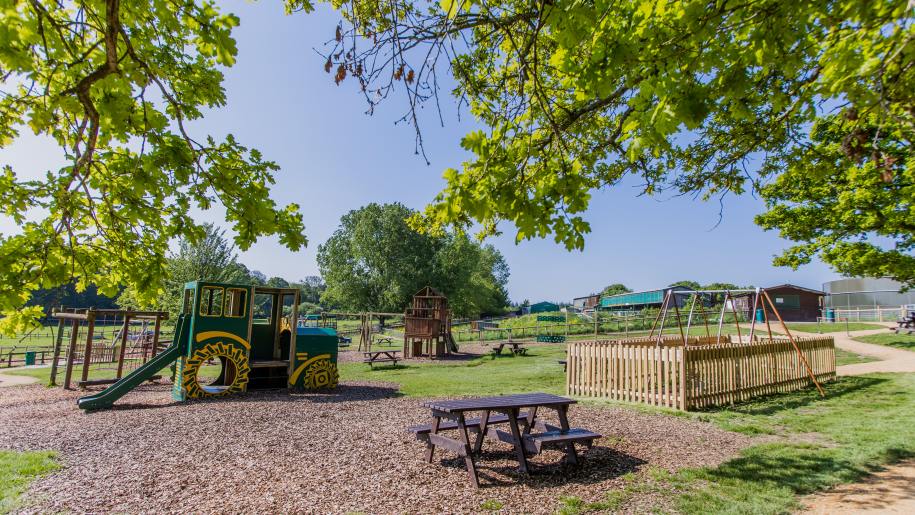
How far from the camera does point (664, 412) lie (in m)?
9.15

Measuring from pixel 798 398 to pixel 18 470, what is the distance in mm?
13888

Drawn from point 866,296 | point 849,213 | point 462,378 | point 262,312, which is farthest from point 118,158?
point 866,296

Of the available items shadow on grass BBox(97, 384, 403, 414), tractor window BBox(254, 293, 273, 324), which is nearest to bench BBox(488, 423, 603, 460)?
shadow on grass BBox(97, 384, 403, 414)

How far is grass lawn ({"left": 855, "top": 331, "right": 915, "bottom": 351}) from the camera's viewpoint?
21519 mm

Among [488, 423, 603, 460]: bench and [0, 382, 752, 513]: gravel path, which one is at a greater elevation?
[488, 423, 603, 460]: bench

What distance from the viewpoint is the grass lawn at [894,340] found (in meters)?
21.5

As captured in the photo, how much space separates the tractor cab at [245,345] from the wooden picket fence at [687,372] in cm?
710

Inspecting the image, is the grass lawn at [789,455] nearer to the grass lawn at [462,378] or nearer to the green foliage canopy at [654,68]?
the green foliage canopy at [654,68]

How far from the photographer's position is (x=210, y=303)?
39.9 ft

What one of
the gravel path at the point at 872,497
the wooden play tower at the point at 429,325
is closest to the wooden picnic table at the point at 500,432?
the gravel path at the point at 872,497

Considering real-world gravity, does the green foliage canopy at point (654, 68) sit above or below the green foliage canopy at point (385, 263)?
below

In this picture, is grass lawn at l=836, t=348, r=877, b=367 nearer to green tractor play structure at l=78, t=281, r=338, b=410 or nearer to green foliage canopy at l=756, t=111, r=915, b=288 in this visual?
green foliage canopy at l=756, t=111, r=915, b=288

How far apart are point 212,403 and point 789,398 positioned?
1298 cm

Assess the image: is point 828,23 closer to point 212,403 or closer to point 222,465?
point 222,465
